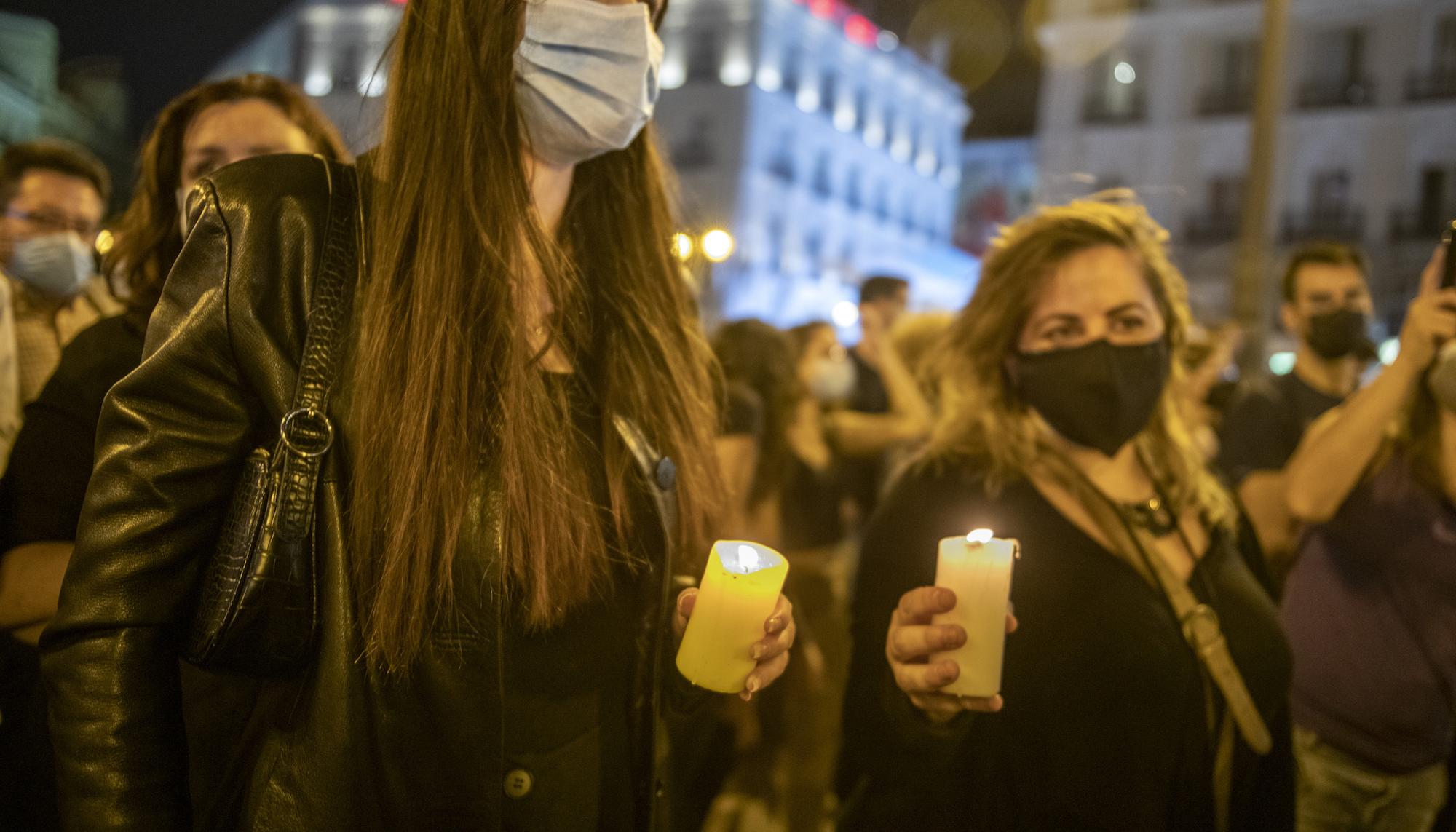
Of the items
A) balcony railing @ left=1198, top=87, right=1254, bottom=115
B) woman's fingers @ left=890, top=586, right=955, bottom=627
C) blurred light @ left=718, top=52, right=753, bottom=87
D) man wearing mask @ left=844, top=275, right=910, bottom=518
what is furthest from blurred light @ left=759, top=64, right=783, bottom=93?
woman's fingers @ left=890, top=586, right=955, bottom=627

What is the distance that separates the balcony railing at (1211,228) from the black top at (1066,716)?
100 feet

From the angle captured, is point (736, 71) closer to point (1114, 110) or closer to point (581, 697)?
point (1114, 110)

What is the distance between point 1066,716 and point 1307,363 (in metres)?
3.43

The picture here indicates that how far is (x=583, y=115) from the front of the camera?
1.79 metres

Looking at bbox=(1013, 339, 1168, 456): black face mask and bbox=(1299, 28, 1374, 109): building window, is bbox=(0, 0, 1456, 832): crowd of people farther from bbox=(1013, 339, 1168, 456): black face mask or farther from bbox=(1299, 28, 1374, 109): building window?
bbox=(1299, 28, 1374, 109): building window

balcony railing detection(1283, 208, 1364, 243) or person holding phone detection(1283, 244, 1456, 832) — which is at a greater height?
balcony railing detection(1283, 208, 1364, 243)

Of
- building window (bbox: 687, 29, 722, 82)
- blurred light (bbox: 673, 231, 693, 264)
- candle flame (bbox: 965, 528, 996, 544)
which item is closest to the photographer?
candle flame (bbox: 965, 528, 996, 544)

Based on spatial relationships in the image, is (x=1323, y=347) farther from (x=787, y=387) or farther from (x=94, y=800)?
(x=94, y=800)

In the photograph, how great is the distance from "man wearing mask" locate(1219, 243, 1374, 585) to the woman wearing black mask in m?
2.19


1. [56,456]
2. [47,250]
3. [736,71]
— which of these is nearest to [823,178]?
[736,71]

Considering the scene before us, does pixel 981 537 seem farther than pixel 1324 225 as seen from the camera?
No

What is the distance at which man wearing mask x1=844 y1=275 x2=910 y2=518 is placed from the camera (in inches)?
255

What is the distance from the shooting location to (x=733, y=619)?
157cm

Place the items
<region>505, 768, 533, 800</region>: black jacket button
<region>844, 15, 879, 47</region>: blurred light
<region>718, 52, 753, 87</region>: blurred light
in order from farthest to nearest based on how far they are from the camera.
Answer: <region>844, 15, 879, 47</region>: blurred light < <region>718, 52, 753, 87</region>: blurred light < <region>505, 768, 533, 800</region>: black jacket button
